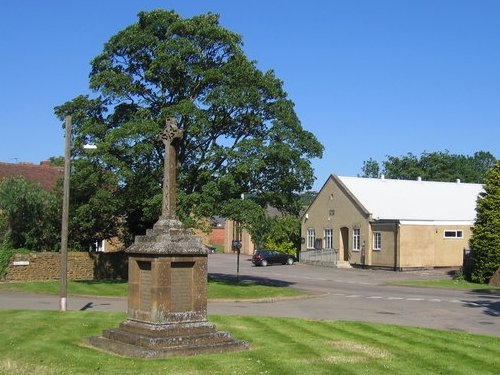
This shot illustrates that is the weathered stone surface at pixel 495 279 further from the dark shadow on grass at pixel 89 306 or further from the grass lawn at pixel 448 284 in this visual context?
the dark shadow on grass at pixel 89 306

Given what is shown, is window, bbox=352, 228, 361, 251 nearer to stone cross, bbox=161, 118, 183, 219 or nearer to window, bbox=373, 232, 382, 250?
window, bbox=373, 232, 382, 250

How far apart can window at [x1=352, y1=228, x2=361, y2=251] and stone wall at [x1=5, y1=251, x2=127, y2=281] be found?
20.8 metres

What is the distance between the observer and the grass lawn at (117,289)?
28250mm

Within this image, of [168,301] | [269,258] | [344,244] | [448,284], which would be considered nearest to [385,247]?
[344,244]

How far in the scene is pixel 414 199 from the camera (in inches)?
2083

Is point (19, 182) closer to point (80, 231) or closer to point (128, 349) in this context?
point (80, 231)

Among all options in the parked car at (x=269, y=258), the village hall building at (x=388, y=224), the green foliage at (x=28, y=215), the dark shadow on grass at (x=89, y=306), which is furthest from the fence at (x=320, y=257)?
the dark shadow on grass at (x=89, y=306)

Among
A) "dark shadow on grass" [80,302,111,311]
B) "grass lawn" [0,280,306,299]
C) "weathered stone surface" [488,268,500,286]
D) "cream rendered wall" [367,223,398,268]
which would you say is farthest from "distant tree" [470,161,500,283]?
"dark shadow on grass" [80,302,111,311]

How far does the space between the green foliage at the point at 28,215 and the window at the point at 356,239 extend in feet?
78.8

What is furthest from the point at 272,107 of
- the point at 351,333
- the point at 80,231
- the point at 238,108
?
the point at 351,333

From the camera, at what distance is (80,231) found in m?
36.2

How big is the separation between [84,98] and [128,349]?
21.8 m

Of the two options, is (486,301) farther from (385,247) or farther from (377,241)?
(377,241)

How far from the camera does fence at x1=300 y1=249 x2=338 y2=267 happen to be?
53250 mm
